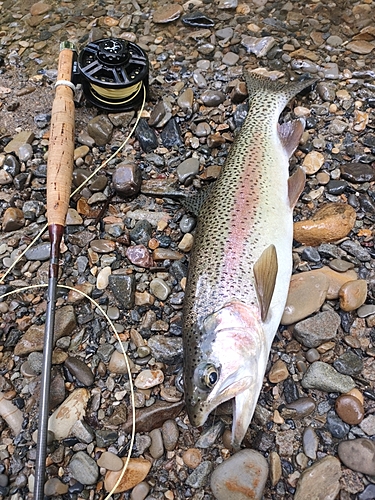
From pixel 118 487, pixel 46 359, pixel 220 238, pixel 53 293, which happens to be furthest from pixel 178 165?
pixel 118 487

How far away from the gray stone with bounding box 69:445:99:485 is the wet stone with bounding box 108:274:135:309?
113 cm

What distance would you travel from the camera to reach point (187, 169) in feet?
13.9

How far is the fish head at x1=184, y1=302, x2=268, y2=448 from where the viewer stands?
2844 millimetres

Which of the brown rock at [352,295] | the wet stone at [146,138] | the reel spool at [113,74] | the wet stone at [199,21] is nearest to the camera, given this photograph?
the brown rock at [352,295]

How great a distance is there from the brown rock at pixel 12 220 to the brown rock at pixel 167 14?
3.28 m

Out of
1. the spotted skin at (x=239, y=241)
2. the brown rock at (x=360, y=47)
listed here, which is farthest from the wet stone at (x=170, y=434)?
the brown rock at (x=360, y=47)

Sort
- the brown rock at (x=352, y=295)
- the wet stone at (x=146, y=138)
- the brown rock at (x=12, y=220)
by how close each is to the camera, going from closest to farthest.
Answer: the brown rock at (x=352, y=295) < the brown rock at (x=12, y=220) < the wet stone at (x=146, y=138)

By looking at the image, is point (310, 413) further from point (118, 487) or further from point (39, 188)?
point (39, 188)

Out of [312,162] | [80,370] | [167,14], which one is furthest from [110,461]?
[167,14]

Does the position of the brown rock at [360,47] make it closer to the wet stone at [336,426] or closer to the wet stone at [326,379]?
the wet stone at [326,379]

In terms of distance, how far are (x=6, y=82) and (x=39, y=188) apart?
183 centimetres

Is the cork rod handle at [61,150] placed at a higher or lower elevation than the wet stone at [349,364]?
higher

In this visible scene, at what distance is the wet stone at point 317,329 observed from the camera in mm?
3283

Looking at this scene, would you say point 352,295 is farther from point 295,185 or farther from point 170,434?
point 170,434
